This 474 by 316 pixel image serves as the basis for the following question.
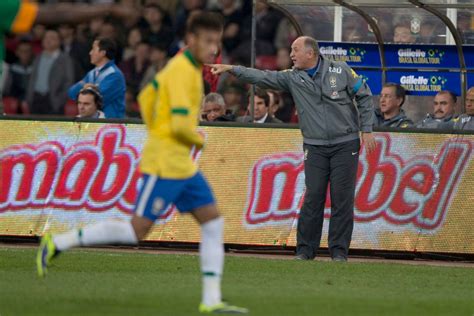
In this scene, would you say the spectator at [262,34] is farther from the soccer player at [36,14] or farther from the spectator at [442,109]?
the soccer player at [36,14]

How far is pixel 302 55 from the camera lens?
13.2m

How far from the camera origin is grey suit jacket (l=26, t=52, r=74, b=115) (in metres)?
21.5

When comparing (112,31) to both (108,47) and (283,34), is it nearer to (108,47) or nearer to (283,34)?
(283,34)

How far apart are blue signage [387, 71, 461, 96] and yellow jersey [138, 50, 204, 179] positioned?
25.9 feet

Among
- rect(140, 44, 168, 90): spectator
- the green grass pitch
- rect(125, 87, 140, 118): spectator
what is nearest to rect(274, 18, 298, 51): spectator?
rect(140, 44, 168, 90): spectator

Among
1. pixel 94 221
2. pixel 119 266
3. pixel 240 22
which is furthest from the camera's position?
pixel 240 22

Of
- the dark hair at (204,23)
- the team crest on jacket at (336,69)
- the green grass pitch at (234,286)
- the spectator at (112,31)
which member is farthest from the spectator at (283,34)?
the dark hair at (204,23)

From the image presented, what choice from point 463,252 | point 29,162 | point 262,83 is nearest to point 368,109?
point 262,83

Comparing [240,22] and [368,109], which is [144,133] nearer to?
[368,109]

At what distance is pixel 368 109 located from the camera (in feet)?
43.3

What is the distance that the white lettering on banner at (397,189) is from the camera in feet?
46.2

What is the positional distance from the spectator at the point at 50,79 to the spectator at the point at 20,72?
0.97 ft

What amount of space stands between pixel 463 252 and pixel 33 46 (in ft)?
36.0

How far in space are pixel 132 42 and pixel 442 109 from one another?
854 centimetres
